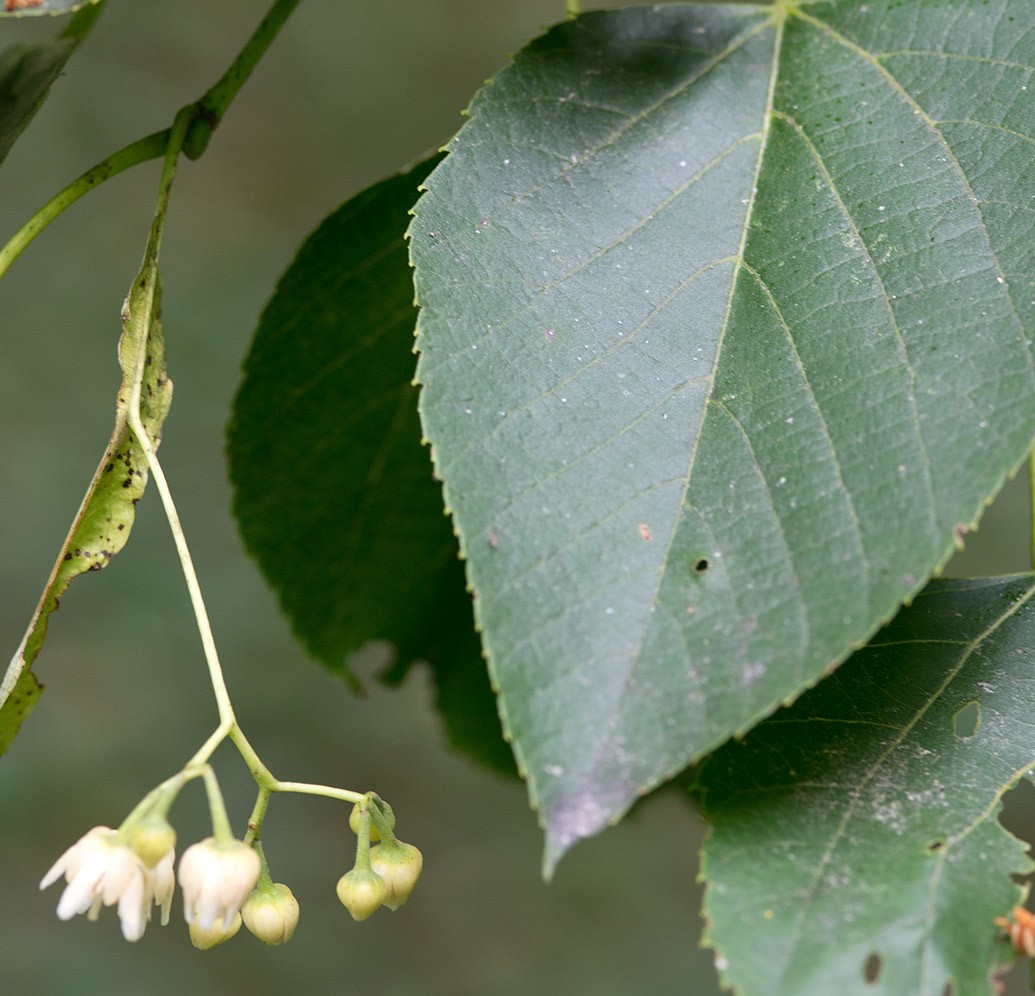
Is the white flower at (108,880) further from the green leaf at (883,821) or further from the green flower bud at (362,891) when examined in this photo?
the green leaf at (883,821)

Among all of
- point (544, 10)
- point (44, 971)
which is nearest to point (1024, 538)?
point (544, 10)

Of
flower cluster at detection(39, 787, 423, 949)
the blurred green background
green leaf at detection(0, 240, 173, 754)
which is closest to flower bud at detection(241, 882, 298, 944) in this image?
flower cluster at detection(39, 787, 423, 949)

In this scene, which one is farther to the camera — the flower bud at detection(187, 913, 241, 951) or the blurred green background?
the blurred green background

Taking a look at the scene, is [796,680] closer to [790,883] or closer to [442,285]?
[790,883]

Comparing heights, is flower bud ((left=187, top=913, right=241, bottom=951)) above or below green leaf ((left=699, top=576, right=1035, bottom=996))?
above

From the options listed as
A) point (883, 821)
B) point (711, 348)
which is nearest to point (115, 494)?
point (711, 348)

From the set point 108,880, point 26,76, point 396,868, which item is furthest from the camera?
point 26,76

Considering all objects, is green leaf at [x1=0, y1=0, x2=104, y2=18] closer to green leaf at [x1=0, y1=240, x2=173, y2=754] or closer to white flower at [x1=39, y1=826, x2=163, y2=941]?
green leaf at [x1=0, y1=240, x2=173, y2=754]

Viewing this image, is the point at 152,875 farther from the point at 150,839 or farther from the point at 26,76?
the point at 26,76
